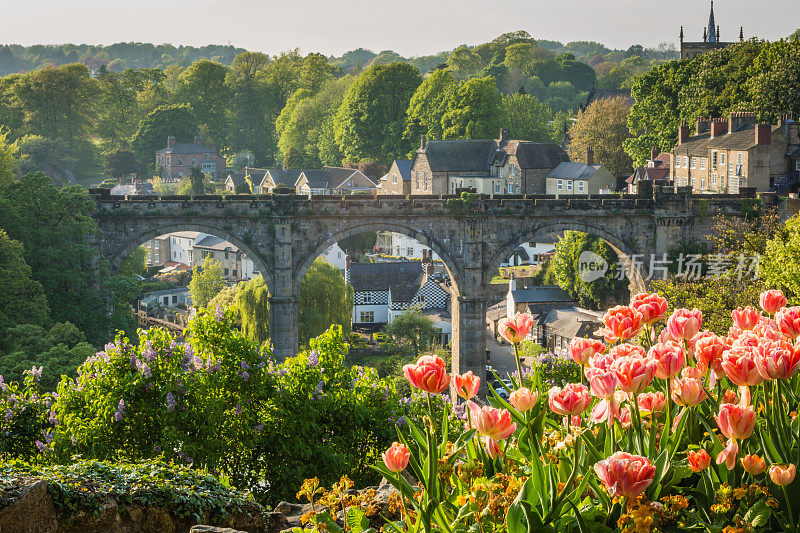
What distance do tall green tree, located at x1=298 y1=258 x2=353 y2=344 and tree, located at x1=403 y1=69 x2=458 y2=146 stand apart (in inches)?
1512

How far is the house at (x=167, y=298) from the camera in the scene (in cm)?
7094

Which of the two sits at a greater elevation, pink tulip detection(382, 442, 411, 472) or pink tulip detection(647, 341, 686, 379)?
pink tulip detection(647, 341, 686, 379)

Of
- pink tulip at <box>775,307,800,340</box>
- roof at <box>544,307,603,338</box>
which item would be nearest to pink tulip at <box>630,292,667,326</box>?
pink tulip at <box>775,307,800,340</box>

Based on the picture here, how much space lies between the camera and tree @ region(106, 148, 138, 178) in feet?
340

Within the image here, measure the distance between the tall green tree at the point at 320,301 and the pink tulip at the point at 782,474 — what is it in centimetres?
4073

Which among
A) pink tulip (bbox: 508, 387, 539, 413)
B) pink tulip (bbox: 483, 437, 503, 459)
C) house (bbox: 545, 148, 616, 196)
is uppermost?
house (bbox: 545, 148, 616, 196)

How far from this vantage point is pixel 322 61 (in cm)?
12425

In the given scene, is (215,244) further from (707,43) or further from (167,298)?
(707,43)

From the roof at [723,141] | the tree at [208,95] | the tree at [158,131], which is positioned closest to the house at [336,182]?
the tree at [158,131]

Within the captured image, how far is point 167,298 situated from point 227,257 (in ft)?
20.6

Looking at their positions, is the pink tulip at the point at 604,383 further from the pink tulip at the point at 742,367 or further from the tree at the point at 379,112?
the tree at the point at 379,112

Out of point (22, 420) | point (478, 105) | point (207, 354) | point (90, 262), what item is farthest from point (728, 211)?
point (478, 105)

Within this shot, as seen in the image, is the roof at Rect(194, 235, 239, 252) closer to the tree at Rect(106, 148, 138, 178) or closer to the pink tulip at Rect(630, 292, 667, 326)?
the tree at Rect(106, 148, 138, 178)

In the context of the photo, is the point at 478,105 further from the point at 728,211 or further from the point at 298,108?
the point at 728,211
